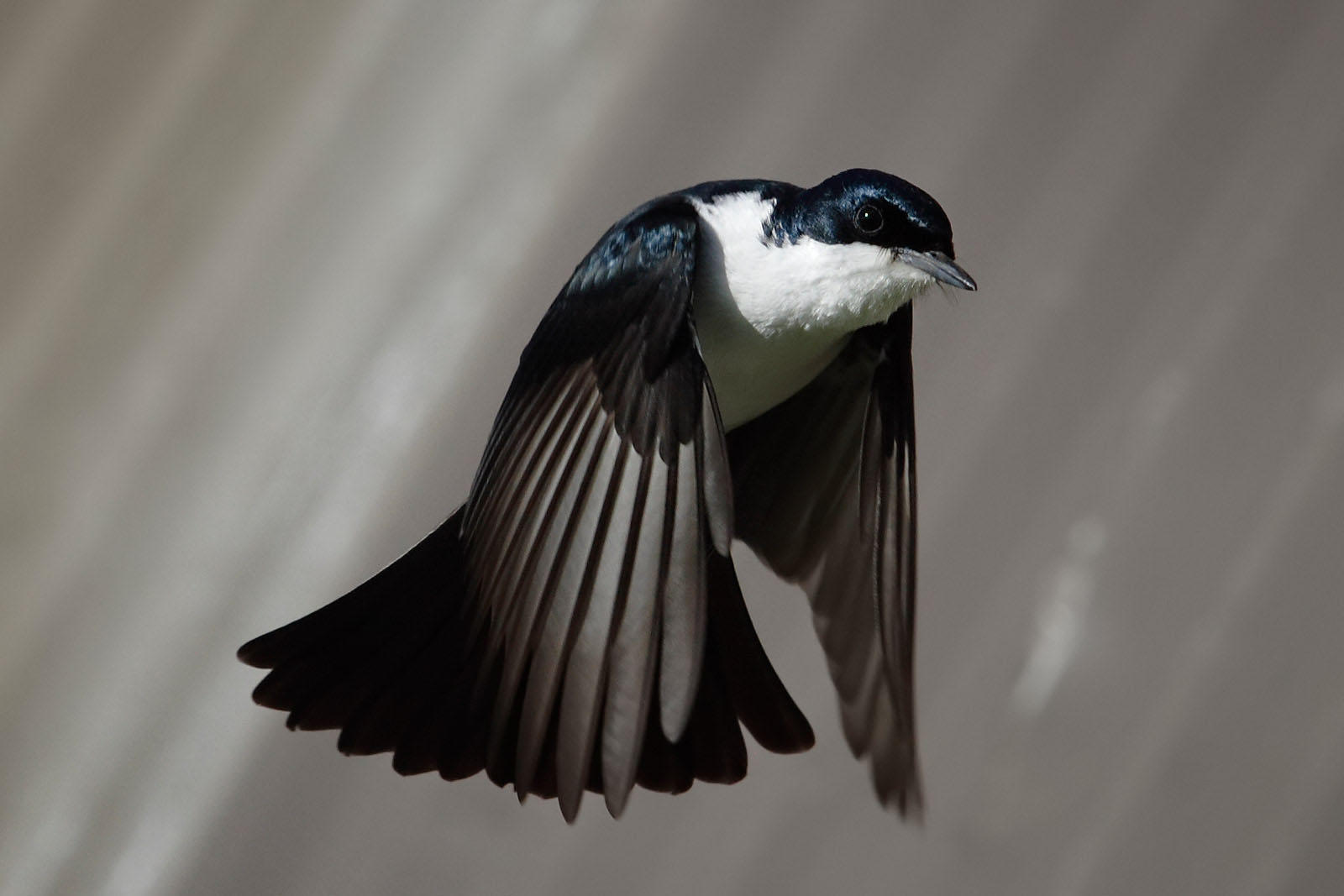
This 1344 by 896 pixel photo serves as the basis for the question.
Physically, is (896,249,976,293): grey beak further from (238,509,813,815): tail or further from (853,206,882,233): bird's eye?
(238,509,813,815): tail

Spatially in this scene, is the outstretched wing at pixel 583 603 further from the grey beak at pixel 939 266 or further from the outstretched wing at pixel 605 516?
the grey beak at pixel 939 266

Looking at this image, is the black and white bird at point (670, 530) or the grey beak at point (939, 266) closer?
the black and white bird at point (670, 530)

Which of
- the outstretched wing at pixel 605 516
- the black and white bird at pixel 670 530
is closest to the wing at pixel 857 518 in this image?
the black and white bird at pixel 670 530

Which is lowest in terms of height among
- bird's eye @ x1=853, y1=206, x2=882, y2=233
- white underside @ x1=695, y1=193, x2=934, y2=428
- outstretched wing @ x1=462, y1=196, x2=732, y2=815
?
outstretched wing @ x1=462, y1=196, x2=732, y2=815

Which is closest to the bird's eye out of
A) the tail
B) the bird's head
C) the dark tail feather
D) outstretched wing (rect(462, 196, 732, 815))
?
the bird's head

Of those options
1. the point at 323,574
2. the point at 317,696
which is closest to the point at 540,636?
the point at 317,696

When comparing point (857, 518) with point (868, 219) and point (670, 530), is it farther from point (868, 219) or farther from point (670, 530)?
point (670, 530)

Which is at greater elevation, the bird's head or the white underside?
the bird's head

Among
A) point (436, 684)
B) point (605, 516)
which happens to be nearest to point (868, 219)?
point (605, 516)
